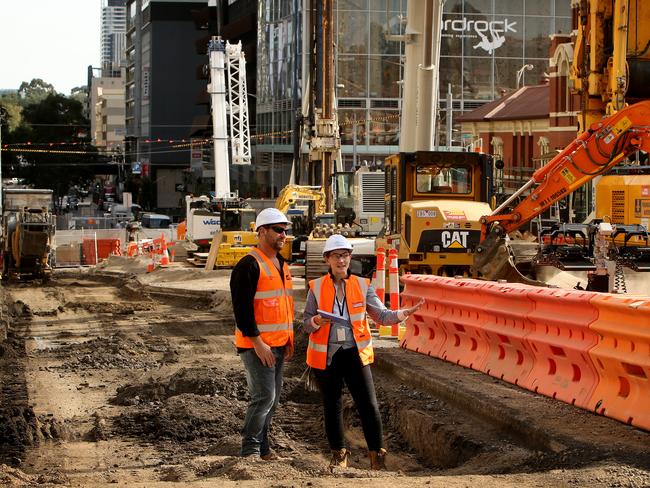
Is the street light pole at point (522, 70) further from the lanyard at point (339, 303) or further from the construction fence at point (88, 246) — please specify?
the lanyard at point (339, 303)

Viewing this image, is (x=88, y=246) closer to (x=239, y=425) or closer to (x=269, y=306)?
(x=239, y=425)

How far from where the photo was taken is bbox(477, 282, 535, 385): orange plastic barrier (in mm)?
12383

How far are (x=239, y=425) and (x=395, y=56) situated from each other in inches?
2523

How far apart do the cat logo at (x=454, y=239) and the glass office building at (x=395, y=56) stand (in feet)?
167

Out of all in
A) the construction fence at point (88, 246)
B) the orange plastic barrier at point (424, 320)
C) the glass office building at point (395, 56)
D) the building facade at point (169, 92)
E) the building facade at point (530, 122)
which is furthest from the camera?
the building facade at point (169, 92)

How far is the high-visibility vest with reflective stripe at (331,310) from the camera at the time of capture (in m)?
9.62

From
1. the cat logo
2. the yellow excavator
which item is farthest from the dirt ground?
the cat logo

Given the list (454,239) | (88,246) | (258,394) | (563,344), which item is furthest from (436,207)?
(88,246)

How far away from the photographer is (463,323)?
14172 mm

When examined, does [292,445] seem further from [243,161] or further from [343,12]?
[343,12]

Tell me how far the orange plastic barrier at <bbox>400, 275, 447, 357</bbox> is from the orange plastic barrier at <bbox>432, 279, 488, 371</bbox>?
0.22 metres

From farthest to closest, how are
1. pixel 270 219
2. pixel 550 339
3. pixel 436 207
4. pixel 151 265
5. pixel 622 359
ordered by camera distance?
pixel 151 265 → pixel 436 207 → pixel 550 339 → pixel 622 359 → pixel 270 219

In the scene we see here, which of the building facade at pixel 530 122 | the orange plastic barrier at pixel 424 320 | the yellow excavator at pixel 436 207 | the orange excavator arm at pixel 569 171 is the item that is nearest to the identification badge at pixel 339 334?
the orange plastic barrier at pixel 424 320

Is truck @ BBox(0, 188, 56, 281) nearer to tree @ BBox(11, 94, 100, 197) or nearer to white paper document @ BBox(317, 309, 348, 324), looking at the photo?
white paper document @ BBox(317, 309, 348, 324)
